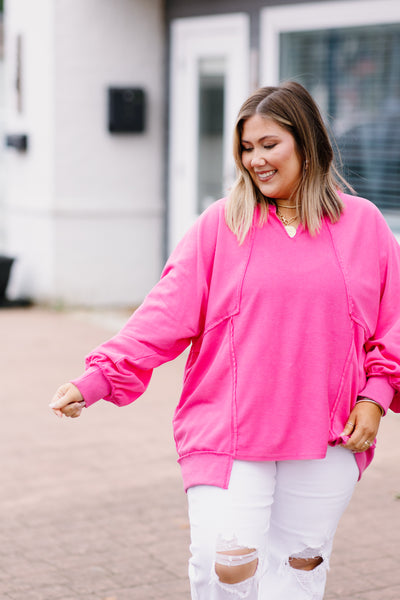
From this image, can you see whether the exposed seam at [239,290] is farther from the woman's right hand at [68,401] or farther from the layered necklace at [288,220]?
the woman's right hand at [68,401]

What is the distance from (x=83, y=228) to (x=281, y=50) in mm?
2764

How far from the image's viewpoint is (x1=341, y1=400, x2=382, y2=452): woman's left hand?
2.72 metres

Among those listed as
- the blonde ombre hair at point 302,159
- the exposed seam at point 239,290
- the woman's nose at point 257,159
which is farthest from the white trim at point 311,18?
the exposed seam at point 239,290

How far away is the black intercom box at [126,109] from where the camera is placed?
10.5 metres

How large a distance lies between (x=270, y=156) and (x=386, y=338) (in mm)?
590

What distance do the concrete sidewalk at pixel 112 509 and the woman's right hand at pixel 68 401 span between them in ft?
4.45

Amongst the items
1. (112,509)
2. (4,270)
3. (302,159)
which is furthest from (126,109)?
(302,159)

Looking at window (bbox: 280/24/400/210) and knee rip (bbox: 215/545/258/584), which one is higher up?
window (bbox: 280/24/400/210)

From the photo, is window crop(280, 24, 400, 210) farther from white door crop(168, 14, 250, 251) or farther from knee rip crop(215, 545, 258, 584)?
knee rip crop(215, 545, 258, 584)

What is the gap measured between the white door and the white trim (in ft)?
0.97

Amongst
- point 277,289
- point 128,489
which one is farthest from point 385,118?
point 277,289

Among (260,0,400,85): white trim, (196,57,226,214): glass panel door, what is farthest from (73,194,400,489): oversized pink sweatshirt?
(196,57,226,214): glass panel door

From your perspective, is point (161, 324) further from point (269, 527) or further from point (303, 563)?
point (303, 563)

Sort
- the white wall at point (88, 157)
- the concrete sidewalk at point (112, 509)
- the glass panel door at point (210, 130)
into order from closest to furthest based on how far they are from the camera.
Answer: the concrete sidewalk at point (112, 509) < the glass panel door at point (210, 130) < the white wall at point (88, 157)
